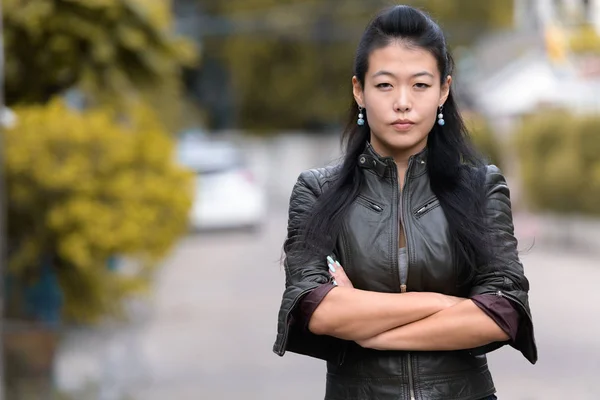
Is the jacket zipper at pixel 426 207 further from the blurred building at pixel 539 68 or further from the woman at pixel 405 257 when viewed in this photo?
the blurred building at pixel 539 68

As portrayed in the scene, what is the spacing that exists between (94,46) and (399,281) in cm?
549

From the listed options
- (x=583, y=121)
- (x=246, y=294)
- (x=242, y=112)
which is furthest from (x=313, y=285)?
(x=242, y=112)

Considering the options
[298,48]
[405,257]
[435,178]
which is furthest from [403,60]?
[298,48]

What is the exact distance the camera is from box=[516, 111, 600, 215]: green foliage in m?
18.5

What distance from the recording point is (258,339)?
39.8ft

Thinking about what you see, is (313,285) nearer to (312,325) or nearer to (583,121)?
(312,325)

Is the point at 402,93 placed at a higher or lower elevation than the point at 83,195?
higher

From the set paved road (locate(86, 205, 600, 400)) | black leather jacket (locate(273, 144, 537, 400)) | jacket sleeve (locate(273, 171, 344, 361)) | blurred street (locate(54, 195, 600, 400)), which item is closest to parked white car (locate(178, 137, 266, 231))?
paved road (locate(86, 205, 600, 400))

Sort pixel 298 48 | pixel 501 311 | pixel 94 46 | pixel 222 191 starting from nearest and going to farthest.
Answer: pixel 501 311 < pixel 94 46 < pixel 222 191 < pixel 298 48

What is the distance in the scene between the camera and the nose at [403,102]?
9.58 ft

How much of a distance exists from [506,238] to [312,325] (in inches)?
20.4

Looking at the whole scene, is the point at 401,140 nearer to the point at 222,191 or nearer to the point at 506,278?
the point at 506,278

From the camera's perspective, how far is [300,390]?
942 cm

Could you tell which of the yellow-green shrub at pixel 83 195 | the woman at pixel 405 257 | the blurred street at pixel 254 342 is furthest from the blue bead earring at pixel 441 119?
the blurred street at pixel 254 342
